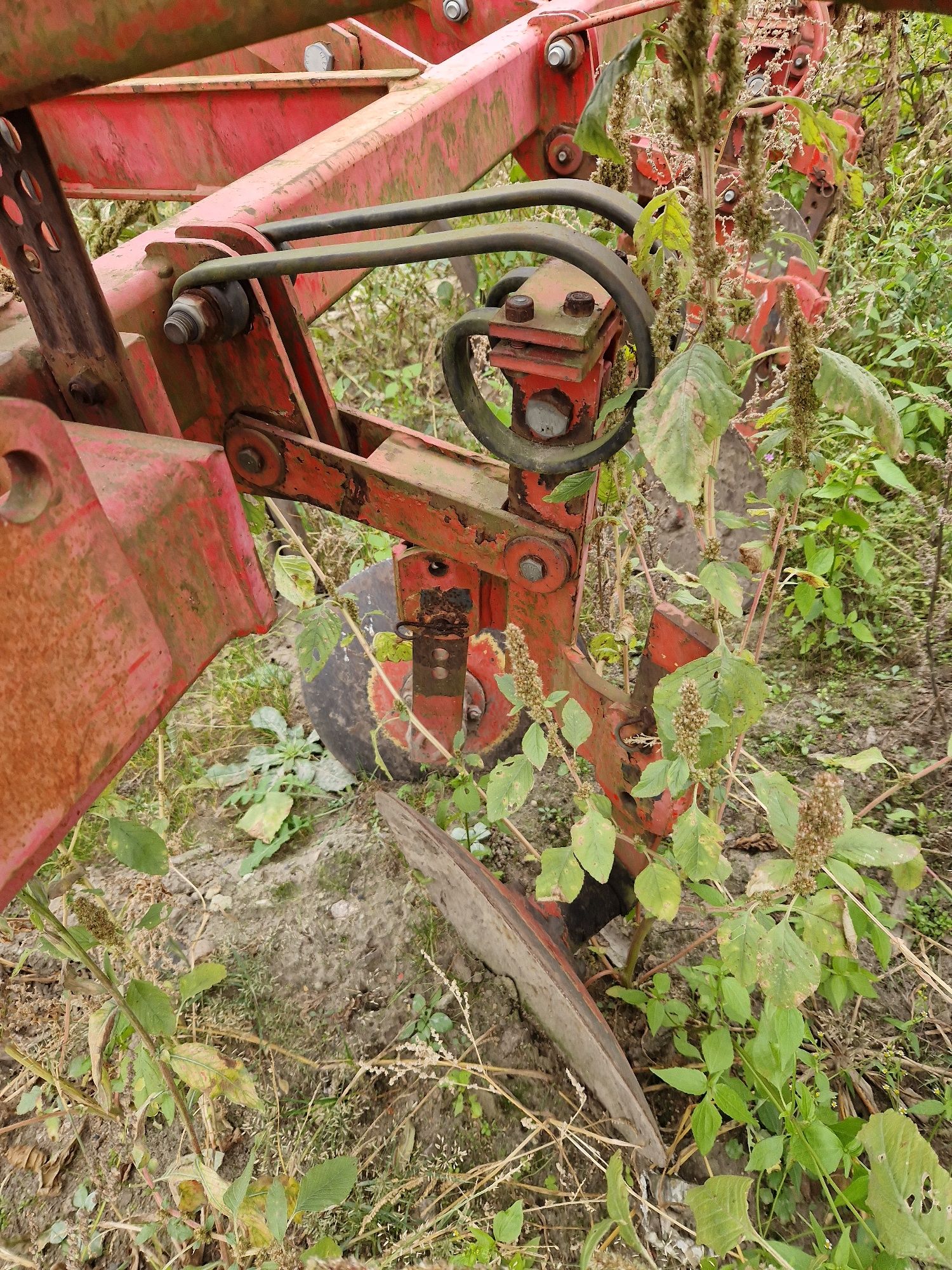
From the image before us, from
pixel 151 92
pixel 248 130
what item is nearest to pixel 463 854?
pixel 248 130

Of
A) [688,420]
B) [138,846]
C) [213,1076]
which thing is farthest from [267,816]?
[688,420]

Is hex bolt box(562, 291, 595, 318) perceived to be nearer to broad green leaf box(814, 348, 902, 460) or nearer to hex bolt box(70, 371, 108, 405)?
broad green leaf box(814, 348, 902, 460)

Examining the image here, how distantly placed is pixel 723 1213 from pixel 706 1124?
288 millimetres

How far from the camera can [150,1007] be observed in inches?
48.1

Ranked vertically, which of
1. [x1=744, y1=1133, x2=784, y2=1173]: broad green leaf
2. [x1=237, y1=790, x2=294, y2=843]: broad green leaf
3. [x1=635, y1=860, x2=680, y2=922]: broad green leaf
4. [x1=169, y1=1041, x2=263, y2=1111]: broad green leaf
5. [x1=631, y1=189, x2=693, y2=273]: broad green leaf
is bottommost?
[x1=237, y1=790, x2=294, y2=843]: broad green leaf

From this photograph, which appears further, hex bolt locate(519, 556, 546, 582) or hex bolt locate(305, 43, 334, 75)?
hex bolt locate(305, 43, 334, 75)

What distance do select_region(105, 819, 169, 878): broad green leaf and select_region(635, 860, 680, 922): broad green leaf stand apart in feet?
2.45

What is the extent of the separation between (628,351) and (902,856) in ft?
2.83

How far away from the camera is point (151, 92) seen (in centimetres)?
167

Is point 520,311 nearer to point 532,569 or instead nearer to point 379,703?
point 532,569

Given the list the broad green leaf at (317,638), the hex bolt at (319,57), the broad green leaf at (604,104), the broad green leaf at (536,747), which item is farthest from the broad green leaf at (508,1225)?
the hex bolt at (319,57)

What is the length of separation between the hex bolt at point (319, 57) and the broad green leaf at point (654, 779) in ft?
6.45

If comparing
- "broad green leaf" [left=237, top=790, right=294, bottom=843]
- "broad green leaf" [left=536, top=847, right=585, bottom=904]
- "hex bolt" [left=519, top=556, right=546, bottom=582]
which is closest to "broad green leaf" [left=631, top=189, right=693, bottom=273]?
"hex bolt" [left=519, top=556, right=546, bottom=582]

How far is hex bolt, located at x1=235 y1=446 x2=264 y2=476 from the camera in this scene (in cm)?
129
